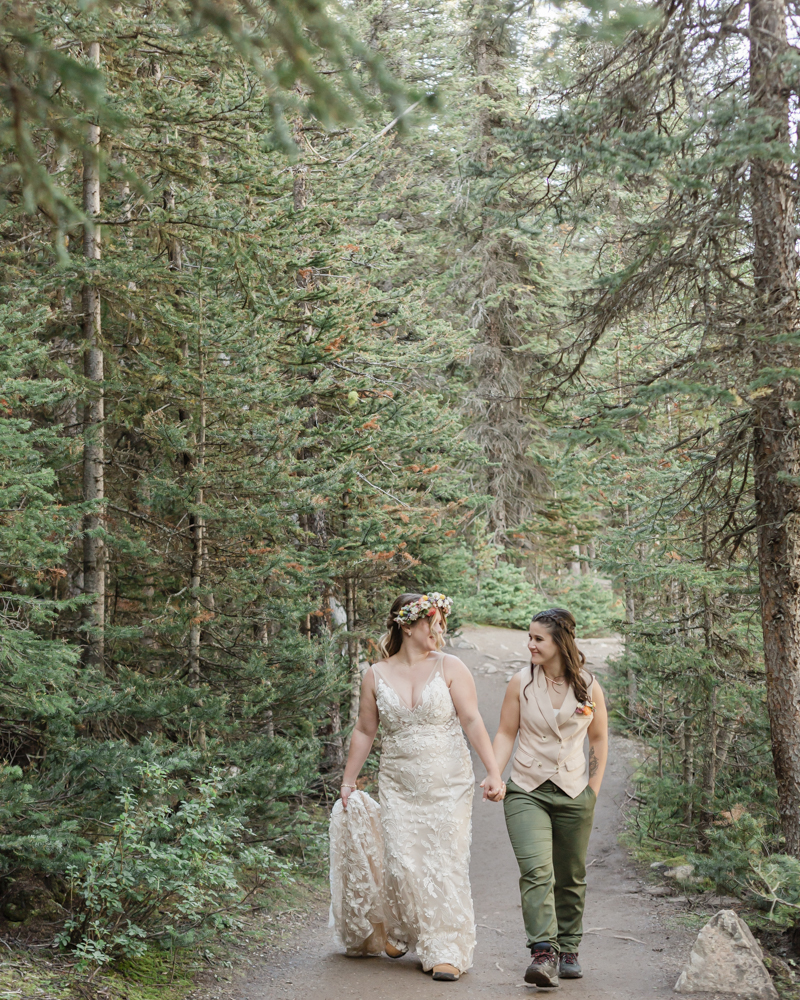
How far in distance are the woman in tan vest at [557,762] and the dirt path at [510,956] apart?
0.51 metres

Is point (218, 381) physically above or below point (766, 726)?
above

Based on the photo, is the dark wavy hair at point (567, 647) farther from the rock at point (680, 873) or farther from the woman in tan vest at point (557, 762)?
the rock at point (680, 873)

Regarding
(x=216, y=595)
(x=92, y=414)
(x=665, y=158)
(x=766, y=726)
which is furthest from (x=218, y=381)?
(x=766, y=726)

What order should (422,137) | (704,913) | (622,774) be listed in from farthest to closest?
(422,137)
(622,774)
(704,913)

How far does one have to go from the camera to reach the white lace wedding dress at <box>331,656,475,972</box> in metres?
5.97

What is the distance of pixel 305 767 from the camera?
8.16 m

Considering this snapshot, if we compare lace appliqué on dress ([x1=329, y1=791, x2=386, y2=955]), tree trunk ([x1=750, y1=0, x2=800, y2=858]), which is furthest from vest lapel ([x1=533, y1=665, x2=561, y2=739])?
tree trunk ([x1=750, y1=0, x2=800, y2=858])

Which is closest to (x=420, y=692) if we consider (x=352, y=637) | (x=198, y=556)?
(x=198, y=556)

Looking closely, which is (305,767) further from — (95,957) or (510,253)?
(510,253)

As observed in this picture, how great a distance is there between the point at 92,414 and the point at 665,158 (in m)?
5.35

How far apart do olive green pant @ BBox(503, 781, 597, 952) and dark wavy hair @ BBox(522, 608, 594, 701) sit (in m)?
0.63

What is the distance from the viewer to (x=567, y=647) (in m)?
5.84

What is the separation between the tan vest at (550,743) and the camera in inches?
227

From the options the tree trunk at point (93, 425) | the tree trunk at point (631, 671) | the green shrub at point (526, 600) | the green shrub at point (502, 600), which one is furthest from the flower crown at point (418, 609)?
the green shrub at point (502, 600)
